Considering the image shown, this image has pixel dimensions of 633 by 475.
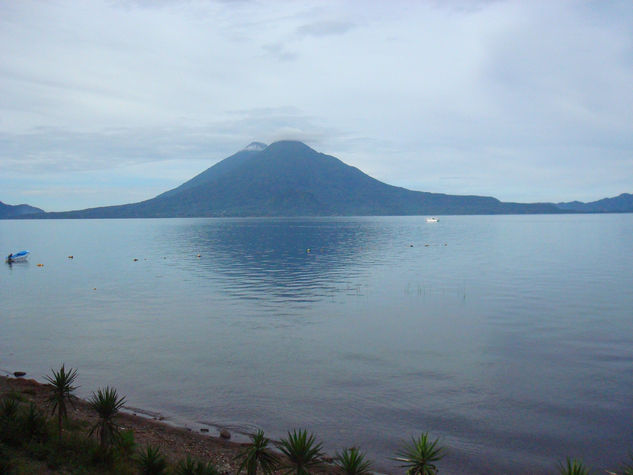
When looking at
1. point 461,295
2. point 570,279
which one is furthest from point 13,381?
point 570,279

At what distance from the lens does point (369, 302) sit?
41000 mm

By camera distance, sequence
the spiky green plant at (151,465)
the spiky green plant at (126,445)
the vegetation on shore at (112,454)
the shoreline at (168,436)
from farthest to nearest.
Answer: the shoreline at (168,436) → the spiky green plant at (126,445) → the spiky green plant at (151,465) → the vegetation on shore at (112,454)

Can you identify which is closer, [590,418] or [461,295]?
[590,418]

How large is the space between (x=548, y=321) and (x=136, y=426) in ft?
87.9

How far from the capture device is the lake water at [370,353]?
58.1ft

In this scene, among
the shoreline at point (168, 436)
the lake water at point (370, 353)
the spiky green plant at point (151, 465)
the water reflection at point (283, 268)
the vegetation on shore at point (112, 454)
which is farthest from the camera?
the water reflection at point (283, 268)

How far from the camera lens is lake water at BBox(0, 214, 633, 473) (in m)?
17.7

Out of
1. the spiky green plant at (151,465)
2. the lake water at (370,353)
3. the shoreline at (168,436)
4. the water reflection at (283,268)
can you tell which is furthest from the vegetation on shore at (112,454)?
the water reflection at (283,268)

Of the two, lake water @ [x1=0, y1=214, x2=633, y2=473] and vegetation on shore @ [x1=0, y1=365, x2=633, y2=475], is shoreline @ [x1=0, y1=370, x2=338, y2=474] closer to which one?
vegetation on shore @ [x1=0, y1=365, x2=633, y2=475]

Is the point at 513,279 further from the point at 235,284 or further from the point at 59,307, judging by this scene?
the point at 59,307

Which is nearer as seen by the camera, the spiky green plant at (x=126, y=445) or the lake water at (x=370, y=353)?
the spiky green plant at (x=126, y=445)

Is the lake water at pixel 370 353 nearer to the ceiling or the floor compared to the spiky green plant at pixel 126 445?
nearer to the floor

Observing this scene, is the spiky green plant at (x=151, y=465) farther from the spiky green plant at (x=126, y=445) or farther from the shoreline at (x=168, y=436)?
the shoreline at (x=168, y=436)

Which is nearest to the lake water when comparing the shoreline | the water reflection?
the water reflection
